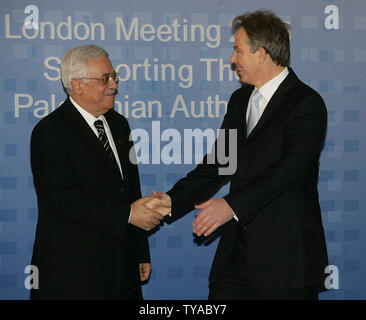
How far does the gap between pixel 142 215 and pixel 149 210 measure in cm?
7

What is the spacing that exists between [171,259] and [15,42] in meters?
1.85

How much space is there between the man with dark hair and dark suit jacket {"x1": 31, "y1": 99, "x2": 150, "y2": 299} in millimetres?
551

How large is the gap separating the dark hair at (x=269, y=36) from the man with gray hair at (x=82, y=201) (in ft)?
2.87

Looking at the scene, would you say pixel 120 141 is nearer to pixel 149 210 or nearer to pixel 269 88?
pixel 149 210

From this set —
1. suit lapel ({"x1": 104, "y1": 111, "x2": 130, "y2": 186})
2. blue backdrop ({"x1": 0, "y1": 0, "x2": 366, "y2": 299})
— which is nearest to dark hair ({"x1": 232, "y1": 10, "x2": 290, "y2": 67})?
blue backdrop ({"x1": 0, "y1": 0, "x2": 366, "y2": 299})

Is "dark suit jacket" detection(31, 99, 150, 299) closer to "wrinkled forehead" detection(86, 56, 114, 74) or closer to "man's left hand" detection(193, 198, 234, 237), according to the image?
"wrinkled forehead" detection(86, 56, 114, 74)

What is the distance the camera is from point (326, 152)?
3.73 meters

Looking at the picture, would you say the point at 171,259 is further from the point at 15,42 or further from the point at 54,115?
the point at 15,42

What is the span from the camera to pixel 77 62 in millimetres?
2883

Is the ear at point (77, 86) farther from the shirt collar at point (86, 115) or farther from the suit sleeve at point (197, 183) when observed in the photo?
the suit sleeve at point (197, 183)

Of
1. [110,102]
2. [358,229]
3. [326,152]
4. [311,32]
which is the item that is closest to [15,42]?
[110,102]

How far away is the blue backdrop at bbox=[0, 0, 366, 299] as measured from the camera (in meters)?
3.38

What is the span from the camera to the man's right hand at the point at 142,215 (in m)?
2.84
